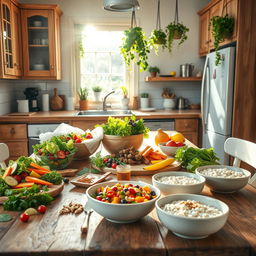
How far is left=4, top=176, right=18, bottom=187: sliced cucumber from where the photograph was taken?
1333mm

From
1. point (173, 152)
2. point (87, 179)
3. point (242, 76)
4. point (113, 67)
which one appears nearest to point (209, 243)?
point (87, 179)

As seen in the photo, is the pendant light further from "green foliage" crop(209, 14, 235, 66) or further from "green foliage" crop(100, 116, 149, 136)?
"green foliage" crop(209, 14, 235, 66)

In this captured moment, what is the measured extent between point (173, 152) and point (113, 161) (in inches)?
17.7

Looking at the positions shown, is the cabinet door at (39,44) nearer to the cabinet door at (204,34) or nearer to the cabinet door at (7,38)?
the cabinet door at (7,38)

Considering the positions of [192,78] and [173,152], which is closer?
[173,152]

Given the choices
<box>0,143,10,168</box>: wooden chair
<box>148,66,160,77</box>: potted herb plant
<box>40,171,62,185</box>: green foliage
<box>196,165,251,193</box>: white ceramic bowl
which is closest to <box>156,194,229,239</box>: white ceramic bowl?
<box>196,165,251,193</box>: white ceramic bowl

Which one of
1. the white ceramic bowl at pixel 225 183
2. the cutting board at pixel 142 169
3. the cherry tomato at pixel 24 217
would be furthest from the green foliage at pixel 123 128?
the cherry tomato at pixel 24 217

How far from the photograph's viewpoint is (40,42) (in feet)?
13.1

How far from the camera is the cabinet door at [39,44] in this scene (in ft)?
12.9

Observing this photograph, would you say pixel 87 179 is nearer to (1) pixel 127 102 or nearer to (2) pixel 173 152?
(2) pixel 173 152

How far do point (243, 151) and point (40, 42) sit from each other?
308 centimetres

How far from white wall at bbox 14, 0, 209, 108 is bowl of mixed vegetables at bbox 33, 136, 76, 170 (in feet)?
9.47

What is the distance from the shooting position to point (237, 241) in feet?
3.11

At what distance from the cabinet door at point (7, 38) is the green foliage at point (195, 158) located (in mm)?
2496
